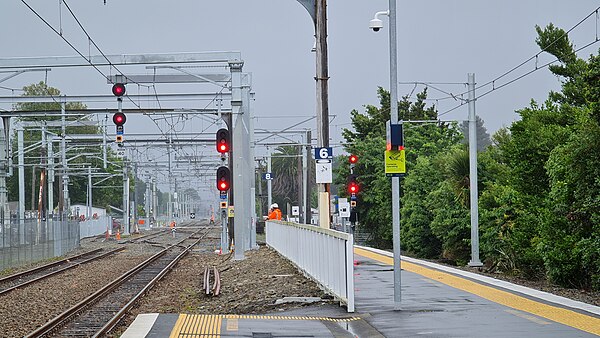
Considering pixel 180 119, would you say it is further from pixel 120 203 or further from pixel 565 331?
pixel 120 203

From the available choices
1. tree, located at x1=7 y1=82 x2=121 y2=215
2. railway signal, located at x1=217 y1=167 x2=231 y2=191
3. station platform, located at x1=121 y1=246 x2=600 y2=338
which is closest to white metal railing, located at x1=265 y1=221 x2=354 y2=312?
station platform, located at x1=121 y1=246 x2=600 y2=338

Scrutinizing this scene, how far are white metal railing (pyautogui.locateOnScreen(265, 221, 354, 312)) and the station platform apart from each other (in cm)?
46

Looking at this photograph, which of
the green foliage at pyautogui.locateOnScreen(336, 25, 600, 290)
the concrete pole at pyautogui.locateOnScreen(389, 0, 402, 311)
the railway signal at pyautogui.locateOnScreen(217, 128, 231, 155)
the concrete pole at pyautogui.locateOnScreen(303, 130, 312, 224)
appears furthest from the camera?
the concrete pole at pyautogui.locateOnScreen(303, 130, 312, 224)

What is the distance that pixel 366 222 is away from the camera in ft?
226

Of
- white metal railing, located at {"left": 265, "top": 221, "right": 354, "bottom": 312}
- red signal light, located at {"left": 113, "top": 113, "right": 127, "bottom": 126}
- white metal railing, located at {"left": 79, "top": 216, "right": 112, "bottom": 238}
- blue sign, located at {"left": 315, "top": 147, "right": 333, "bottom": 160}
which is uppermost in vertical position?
red signal light, located at {"left": 113, "top": 113, "right": 127, "bottom": 126}

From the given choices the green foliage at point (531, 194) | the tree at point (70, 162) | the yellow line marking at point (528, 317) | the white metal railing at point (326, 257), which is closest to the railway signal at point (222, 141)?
the white metal railing at point (326, 257)

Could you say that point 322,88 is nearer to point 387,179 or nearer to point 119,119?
point 119,119

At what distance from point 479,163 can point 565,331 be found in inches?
1256

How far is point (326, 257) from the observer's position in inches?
749

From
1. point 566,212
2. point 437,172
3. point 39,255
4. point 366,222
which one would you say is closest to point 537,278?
point 566,212

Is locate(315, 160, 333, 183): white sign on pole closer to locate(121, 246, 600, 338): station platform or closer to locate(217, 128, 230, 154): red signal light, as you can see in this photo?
locate(121, 246, 600, 338): station platform

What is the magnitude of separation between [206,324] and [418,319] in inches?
126

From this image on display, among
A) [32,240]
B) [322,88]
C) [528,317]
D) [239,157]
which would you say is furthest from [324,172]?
[32,240]

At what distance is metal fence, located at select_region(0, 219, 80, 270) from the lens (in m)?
39.1
